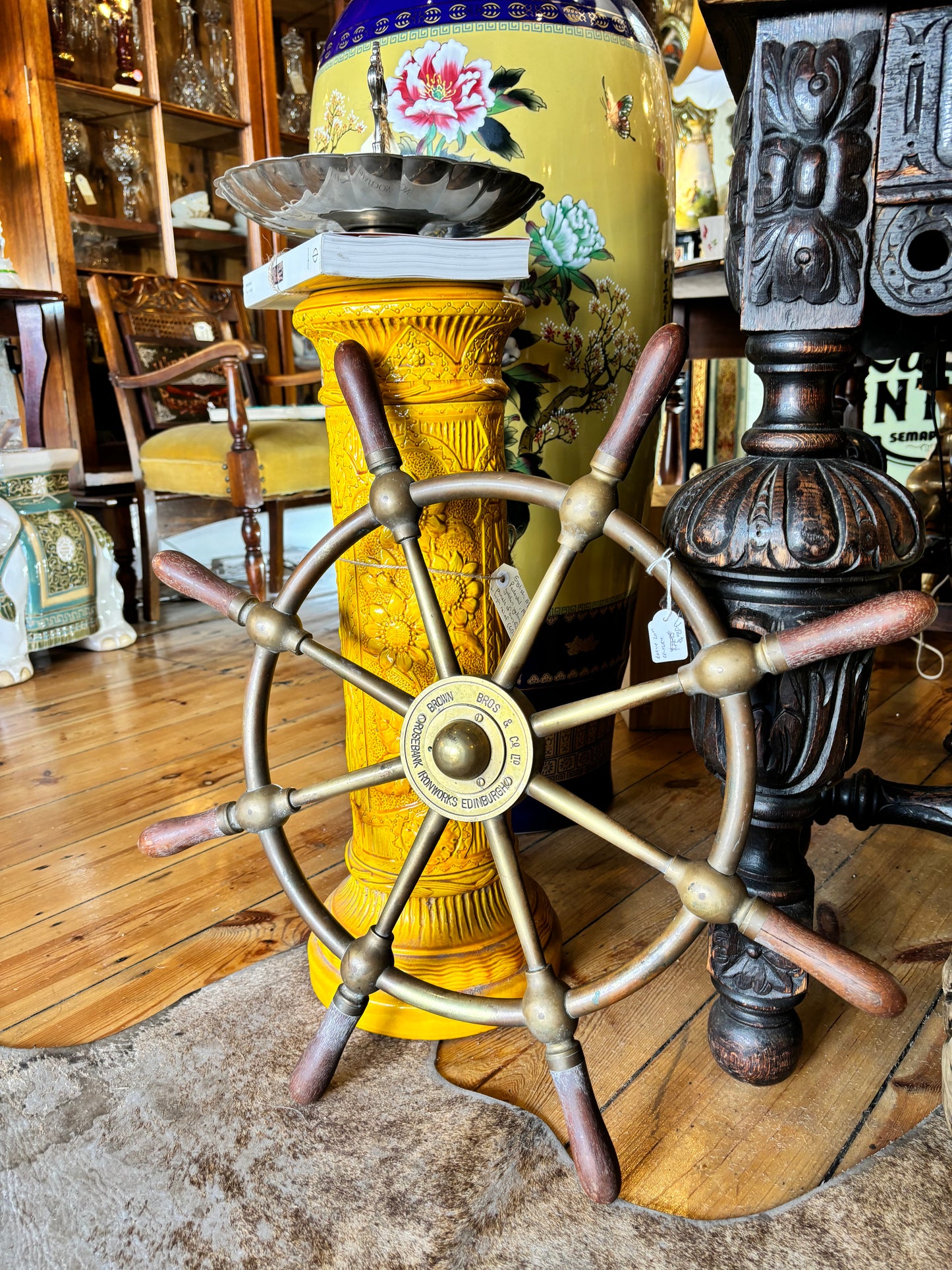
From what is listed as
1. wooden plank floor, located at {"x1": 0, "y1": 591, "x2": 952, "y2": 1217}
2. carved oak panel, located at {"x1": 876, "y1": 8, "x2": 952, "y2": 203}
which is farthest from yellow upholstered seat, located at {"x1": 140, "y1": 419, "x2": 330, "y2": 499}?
carved oak panel, located at {"x1": 876, "y1": 8, "x2": 952, "y2": 203}

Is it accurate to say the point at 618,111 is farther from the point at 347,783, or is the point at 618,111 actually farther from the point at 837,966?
the point at 837,966

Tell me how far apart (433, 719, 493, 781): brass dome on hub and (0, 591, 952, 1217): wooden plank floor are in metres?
0.32

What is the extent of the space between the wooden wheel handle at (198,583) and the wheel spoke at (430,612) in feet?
0.54

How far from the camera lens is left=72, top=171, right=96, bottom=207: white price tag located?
307 centimetres

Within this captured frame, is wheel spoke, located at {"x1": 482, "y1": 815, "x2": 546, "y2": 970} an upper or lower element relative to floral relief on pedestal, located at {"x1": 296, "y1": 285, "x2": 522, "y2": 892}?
lower

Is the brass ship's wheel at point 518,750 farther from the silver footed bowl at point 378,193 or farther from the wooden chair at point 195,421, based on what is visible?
the wooden chair at point 195,421

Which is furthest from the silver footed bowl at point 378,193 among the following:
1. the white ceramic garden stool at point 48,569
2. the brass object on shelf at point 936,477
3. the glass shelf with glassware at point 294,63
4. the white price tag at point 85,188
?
the glass shelf with glassware at point 294,63

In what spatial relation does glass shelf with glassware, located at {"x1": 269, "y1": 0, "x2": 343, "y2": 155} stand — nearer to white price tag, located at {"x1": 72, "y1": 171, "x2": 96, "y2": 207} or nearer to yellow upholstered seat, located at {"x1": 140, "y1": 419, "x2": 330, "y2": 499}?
white price tag, located at {"x1": 72, "y1": 171, "x2": 96, "y2": 207}

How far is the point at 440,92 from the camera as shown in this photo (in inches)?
45.5

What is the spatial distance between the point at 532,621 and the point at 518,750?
0.10 metres

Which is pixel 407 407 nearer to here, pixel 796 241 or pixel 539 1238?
pixel 796 241

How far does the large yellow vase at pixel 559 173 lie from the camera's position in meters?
1.15

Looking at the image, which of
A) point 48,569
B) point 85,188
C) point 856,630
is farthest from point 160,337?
point 856,630

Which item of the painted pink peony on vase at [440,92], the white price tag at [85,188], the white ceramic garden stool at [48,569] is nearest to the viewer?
the painted pink peony on vase at [440,92]
